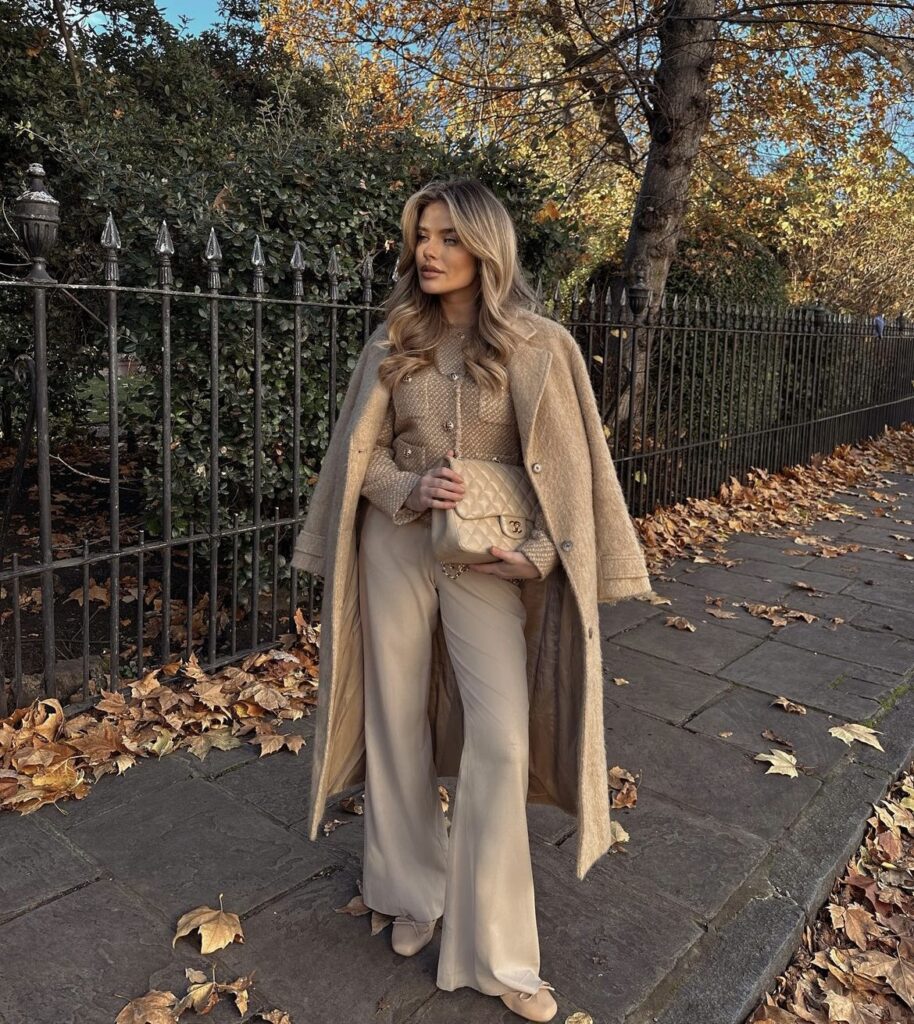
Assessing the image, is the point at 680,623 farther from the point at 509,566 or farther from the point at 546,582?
the point at 509,566

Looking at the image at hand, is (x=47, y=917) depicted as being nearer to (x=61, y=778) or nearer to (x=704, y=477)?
(x=61, y=778)

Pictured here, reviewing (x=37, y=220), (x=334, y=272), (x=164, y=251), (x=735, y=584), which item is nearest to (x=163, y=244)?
(x=164, y=251)

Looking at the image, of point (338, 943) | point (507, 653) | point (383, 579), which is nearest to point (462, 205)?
point (383, 579)

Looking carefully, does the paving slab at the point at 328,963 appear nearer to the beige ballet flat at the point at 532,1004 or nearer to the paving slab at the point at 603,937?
the beige ballet flat at the point at 532,1004

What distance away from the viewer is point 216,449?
389cm

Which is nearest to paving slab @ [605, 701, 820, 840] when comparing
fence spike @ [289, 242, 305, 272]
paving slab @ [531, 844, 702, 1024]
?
paving slab @ [531, 844, 702, 1024]

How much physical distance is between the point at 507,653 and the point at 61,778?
6.27 feet

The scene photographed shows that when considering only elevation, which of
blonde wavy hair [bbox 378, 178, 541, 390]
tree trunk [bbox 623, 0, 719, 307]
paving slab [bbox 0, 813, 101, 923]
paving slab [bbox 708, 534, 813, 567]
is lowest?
paving slab [bbox 0, 813, 101, 923]

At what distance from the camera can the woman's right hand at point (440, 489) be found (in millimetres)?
1965

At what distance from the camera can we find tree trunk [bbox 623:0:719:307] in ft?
22.9

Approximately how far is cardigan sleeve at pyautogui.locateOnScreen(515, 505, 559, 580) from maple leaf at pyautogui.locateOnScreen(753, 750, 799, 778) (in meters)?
1.82

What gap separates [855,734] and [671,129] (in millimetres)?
5616

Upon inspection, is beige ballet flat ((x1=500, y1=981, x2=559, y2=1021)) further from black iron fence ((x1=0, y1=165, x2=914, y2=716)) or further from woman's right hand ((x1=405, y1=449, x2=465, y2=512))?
black iron fence ((x1=0, y1=165, x2=914, y2=716))

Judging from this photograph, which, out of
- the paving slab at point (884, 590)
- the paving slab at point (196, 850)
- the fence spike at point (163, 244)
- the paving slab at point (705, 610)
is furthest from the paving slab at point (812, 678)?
the fence spike at point (163, 244)
